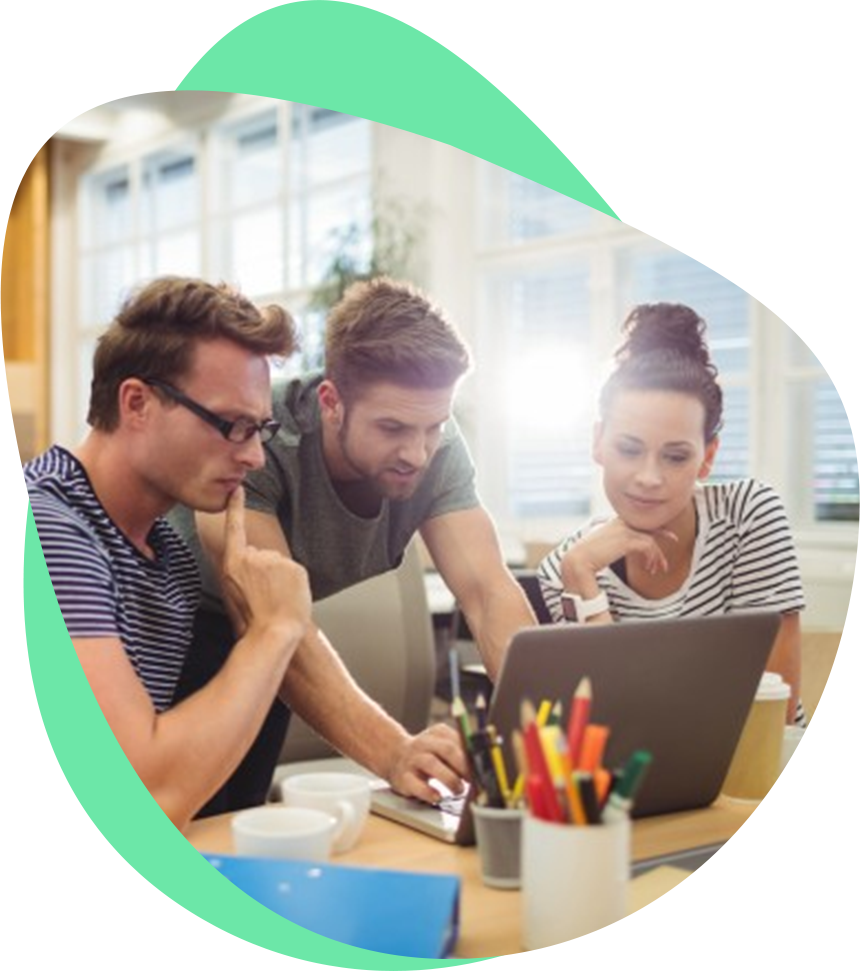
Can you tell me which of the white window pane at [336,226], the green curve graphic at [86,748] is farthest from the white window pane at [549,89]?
the white window pane at [336,226]

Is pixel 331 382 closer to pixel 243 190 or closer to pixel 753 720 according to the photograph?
pixel 753 720

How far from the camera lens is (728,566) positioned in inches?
52.3

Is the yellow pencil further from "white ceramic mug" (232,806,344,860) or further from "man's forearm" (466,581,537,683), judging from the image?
"man's forearm" (466,581,537,683)

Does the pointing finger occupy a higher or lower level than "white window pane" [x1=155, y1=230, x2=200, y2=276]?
lower

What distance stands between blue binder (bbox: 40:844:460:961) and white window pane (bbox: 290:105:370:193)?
276 cm

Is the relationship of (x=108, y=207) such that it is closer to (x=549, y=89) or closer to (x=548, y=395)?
(x=549, y=89)

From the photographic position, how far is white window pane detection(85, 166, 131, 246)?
5984mm

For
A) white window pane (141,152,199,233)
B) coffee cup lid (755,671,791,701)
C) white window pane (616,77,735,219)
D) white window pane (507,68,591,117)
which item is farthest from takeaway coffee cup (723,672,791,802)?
white window pane (141,152,199,233)

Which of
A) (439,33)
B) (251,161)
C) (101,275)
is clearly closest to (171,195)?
(251,161)

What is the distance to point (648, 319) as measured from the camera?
129cm

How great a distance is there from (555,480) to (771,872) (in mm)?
890

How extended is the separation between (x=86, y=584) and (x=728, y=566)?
0.71 m

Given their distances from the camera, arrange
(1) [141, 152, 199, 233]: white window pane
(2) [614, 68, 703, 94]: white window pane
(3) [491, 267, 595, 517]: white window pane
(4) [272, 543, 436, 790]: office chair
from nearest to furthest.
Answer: (3) [491, 267, 595, 517]: white window pane
(4) [272, 543, 436, 790]: office chair
(2) [614, 68, 703, 94]: white window pane
(1) [141, 152, 199, 233]: white window pane

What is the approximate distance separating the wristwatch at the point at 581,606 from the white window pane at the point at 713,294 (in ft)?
0.99
